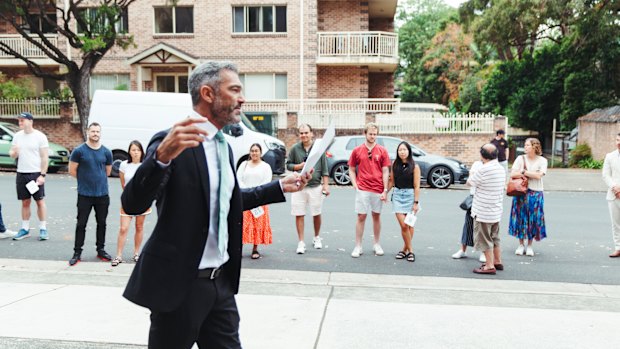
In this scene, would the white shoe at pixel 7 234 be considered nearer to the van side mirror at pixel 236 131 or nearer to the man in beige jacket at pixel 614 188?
the van side mirror at pixel 236 131

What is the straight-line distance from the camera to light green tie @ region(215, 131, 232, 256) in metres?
3.03

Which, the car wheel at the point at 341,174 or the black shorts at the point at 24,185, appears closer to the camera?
→ the black shorts at the point at 24,185

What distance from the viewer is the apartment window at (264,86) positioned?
27219 millimetres

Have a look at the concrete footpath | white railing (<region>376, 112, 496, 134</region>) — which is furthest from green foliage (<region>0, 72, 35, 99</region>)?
the concrete footpath

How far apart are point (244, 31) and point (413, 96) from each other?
99.0ft

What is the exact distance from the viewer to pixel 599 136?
23703 mm

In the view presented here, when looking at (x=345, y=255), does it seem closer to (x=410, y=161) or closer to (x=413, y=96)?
(x=410, y=161)

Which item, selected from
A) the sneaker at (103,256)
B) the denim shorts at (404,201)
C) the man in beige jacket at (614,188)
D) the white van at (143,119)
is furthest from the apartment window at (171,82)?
the man in beige jacket at (614,188)

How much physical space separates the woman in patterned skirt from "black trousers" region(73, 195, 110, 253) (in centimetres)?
188

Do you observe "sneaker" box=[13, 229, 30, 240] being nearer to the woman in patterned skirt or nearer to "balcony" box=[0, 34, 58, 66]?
the woman in patterned skirt

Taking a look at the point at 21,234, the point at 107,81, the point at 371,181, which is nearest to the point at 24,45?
the point at 107,81

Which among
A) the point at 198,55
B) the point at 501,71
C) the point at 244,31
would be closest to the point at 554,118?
the point at 501,71

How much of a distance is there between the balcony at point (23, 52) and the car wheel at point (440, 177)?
19.4 metres

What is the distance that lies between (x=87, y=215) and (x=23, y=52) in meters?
23.8
